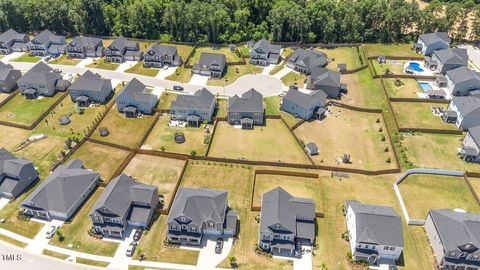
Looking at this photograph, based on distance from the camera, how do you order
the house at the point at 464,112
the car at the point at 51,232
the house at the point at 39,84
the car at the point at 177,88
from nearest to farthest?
the car at the point at 51,232, the house at the point at 464,112, the house at the point at 39,84, the car at the point at 177,88

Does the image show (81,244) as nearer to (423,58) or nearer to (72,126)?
(72,126)

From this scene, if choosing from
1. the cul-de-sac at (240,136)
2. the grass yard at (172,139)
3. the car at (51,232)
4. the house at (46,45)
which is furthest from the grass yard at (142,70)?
the car at (51,232)

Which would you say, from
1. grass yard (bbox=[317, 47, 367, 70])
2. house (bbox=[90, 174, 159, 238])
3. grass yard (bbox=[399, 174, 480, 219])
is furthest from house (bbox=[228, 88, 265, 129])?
grass yard (bbox=[317, 47, 367, 70])

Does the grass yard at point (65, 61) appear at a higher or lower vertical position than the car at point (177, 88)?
higher

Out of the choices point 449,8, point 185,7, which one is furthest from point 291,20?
point 449,8

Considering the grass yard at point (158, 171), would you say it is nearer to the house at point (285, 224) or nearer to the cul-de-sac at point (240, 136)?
the cul-de-sac at point (240, 136)
